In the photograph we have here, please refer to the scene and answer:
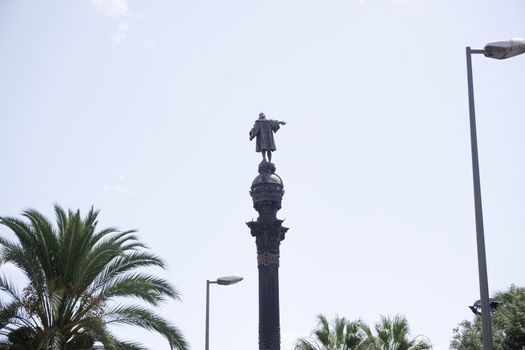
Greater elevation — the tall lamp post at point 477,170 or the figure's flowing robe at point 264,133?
the figure's flowing robe at point 264,133

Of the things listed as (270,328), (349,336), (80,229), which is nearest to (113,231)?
(80,229)

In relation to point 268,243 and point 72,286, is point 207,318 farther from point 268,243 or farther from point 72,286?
point 268,243

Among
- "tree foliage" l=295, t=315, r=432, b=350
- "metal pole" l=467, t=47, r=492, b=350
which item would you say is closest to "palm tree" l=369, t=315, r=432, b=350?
"tree foliage" l=295, t=315, r=432, b=350

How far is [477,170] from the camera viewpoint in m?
13.7

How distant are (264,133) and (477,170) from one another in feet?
93.8

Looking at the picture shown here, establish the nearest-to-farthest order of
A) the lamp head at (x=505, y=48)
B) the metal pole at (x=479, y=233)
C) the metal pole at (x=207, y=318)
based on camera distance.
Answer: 1. the metal pole at (x=479, y=233)
2. the lamp head at (x=505, y=48)
3. the metal pole at (x=207, y=318)

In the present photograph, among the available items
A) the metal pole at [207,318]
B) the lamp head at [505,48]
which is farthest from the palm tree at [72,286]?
the lamp head at [505,48]

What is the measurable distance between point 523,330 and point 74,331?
15369 mm

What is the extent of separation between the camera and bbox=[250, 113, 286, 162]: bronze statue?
137 feet

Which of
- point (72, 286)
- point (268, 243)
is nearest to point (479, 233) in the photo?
point (72, 286)

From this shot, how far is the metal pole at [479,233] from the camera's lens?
1268 centimetres

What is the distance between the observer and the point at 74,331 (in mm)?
19312

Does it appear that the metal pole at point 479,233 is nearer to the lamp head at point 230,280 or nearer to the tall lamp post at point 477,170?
the tall lamp post at point 477,170

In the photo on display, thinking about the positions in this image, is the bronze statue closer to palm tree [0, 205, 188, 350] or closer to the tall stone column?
the tall stone column
